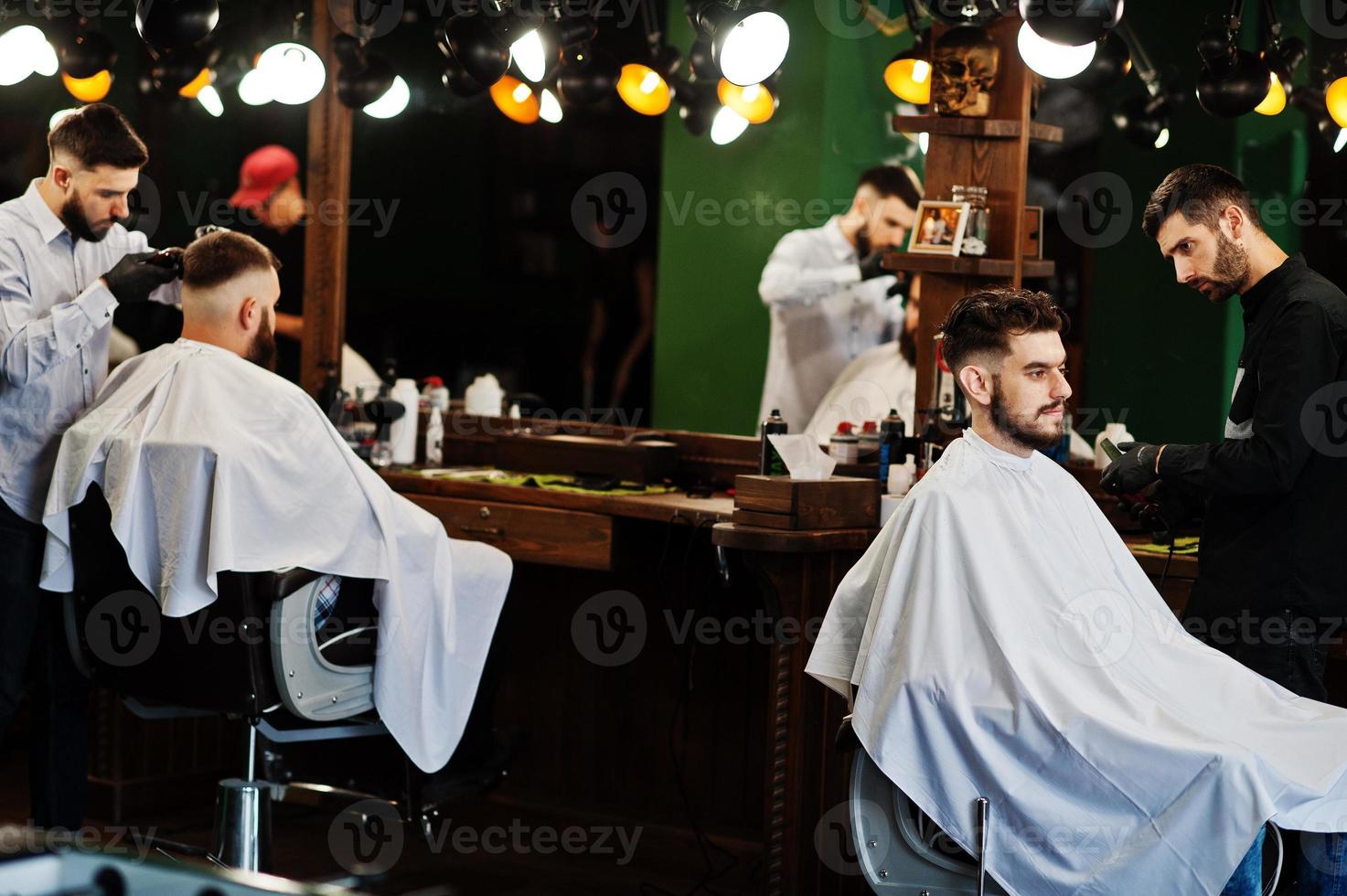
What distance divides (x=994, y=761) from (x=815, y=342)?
1.70 m

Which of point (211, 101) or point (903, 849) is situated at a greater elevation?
point (211, 101)

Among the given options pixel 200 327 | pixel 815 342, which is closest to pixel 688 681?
pixel 815 342

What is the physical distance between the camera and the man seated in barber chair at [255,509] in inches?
106

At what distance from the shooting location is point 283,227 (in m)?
4.43

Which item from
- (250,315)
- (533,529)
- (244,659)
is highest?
(250,315)

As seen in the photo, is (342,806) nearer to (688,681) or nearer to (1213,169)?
(688,681)

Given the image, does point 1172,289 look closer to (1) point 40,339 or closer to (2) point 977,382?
(2) point 977,382

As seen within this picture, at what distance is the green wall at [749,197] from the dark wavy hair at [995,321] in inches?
47.2

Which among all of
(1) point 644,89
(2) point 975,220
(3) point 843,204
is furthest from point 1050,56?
(1) point 644,89

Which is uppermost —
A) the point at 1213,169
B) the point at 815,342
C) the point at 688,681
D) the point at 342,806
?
the point at 1213,169

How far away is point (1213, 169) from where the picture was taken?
2.55 meters

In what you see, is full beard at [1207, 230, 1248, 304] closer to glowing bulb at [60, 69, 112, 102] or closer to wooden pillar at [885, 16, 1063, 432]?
wooden pillar at [885, 16, 1063, 432]

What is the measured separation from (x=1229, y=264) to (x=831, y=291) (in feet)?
4.07

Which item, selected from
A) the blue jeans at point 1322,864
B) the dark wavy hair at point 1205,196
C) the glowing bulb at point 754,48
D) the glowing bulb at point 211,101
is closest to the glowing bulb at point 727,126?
the glowing bulb at point 754,48
